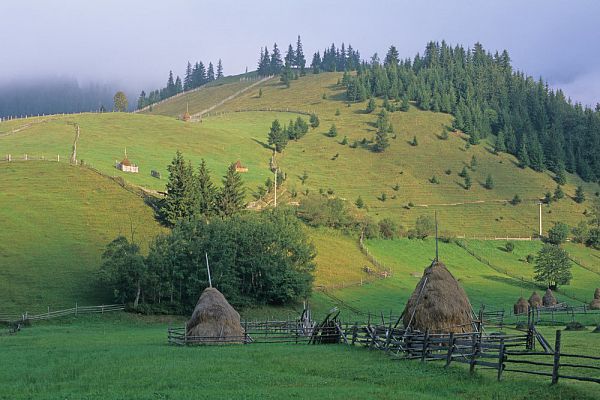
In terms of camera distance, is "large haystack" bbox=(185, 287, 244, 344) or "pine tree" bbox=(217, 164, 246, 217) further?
"pine tree" bbox=(217, 164, 246, 217)

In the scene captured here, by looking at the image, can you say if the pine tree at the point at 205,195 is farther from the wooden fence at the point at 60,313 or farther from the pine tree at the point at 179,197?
the wooden fence at the point at 60,313

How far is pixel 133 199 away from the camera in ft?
302

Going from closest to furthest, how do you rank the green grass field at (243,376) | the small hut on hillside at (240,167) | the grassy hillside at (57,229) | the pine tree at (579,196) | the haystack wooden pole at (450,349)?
the green grass field at (243,376), the haystack wooden pole at (450,349), the grassy hillside at (57,229), the small hut on hillside at (240,167), the pine tree at (579,196)

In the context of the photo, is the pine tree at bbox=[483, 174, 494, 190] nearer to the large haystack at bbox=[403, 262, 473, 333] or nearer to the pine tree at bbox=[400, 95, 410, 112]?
the pine tree at bbox=[400, 95, 410, 112]

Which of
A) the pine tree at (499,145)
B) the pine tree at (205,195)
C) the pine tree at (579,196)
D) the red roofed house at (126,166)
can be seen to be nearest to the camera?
the pine tree at (205,195)

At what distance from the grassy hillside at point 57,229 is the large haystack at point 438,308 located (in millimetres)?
35951

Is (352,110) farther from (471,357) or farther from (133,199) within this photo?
(471,357)

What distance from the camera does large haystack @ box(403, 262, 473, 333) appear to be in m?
34.0

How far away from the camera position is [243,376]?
24.2m

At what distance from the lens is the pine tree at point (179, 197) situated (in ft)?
282

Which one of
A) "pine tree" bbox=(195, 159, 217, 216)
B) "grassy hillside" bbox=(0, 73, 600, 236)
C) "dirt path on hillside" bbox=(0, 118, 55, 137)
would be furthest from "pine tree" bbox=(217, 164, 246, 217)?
"dirt path on hillside" bbox=(0, 118, 55, 137)

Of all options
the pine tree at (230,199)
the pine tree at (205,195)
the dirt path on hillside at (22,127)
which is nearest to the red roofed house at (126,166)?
the pine tree at (205,195)

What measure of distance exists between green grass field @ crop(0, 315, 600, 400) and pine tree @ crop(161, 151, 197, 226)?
49371 mm

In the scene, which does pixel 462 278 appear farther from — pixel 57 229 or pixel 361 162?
pixel 361 162
